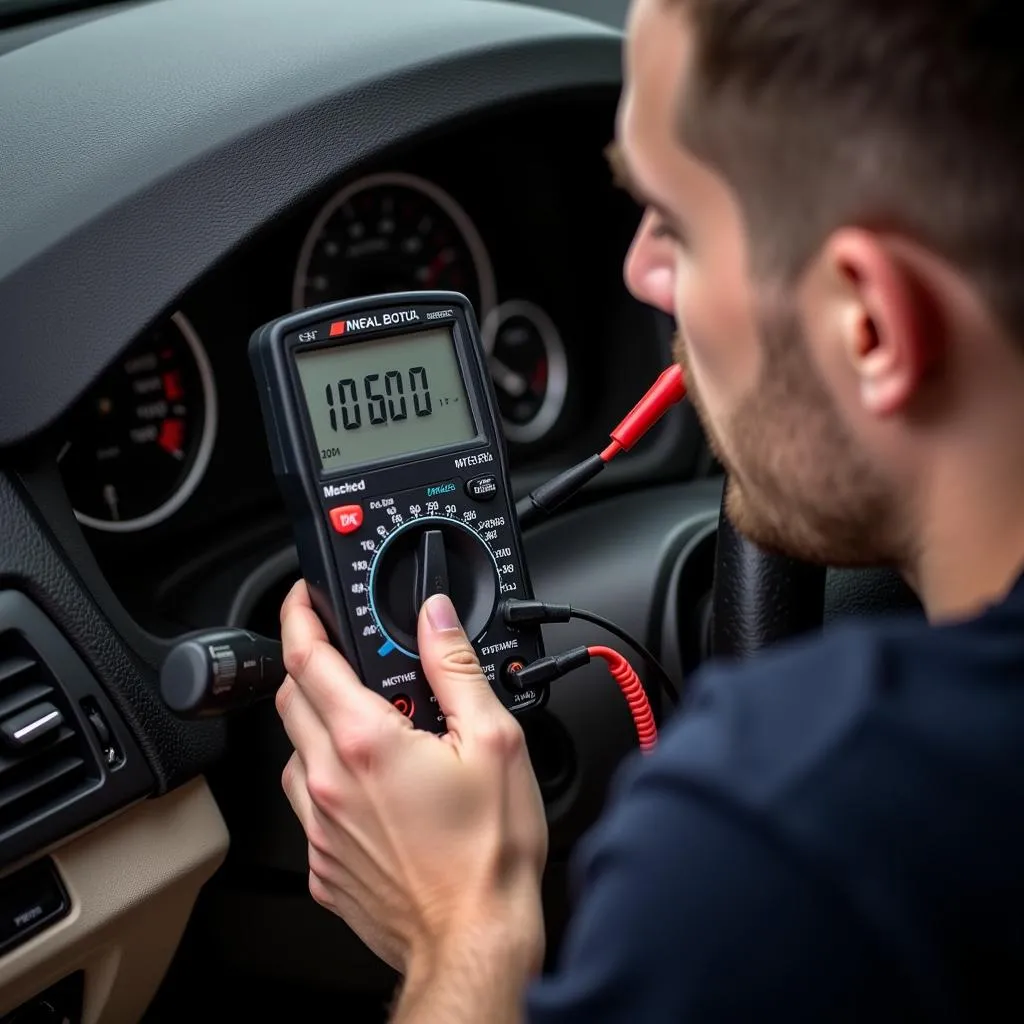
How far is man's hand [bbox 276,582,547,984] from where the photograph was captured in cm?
91

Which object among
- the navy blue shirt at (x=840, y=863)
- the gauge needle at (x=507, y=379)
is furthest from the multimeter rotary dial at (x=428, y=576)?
the gauge needle at (x=507, y=379)

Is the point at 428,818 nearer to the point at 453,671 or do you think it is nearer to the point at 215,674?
the point at 453,671

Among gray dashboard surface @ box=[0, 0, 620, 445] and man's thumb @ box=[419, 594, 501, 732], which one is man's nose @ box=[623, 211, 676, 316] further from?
gray dashboard surface @ box=[0, 0, 620, 445]

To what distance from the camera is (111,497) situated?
4.59ft

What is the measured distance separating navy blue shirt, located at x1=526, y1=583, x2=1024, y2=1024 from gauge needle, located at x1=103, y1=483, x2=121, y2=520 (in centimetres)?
90

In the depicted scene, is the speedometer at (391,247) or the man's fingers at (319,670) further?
the speedometer at (391,247)

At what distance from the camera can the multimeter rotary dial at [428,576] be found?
1081 mm

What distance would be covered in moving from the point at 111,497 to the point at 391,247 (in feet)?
1.43

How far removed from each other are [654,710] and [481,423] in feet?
1.34

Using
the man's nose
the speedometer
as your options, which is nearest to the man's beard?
the man's nose

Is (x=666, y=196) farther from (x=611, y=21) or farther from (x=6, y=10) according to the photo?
(x=611, y=21)

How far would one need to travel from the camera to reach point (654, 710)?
145 cm

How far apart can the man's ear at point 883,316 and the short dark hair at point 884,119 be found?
1 cm

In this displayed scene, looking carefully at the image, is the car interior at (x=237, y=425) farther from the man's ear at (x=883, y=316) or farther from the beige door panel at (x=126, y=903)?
the man's ear at (x=883, y=316)
